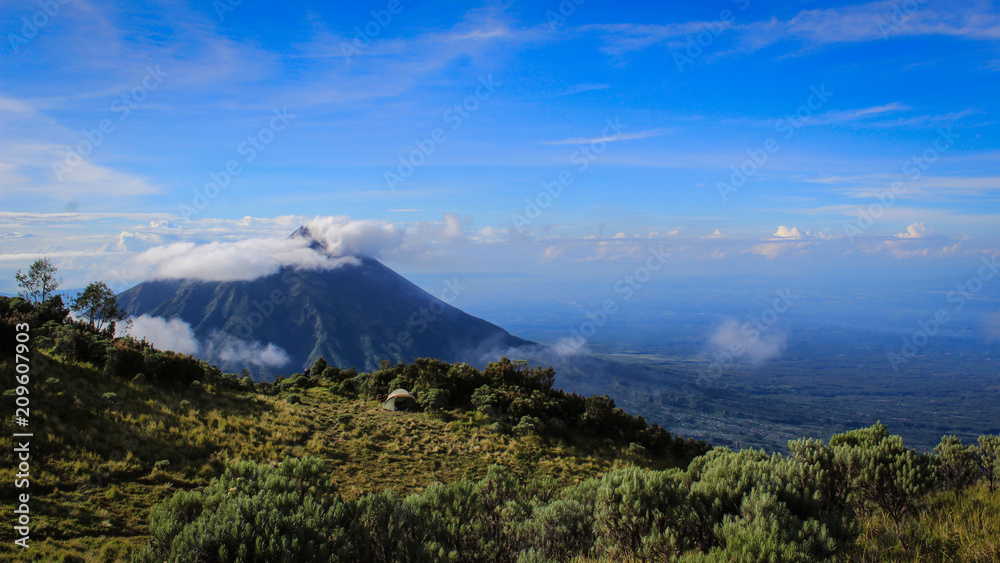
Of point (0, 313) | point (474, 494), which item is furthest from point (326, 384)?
point (474, 494)

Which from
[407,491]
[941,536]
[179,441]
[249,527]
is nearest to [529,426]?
[407,491]

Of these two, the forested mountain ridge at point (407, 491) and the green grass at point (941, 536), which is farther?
the forested mountain ridge at point (407, 491)

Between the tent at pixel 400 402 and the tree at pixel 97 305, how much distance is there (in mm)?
24723

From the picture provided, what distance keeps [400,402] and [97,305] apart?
2853 cm

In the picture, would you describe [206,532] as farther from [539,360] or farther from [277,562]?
[539,360]

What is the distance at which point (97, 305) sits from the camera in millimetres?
35094

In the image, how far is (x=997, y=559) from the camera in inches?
208

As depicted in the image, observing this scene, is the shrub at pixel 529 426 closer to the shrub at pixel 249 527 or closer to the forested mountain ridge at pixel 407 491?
the forested mountain ridge at pixel 407 491

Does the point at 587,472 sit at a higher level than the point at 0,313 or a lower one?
lower

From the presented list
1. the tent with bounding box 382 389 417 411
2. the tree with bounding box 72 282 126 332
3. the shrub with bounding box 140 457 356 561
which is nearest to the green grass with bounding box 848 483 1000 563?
the shrub with bounding box 140 457 356 561

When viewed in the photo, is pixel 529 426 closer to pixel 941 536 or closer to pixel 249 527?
pixel 941 536

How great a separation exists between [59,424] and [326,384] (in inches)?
713

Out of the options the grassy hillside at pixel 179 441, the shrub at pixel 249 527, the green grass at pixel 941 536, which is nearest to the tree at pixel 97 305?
the grassy hillside at pixel 179 441

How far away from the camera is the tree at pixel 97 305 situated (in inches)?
1348
